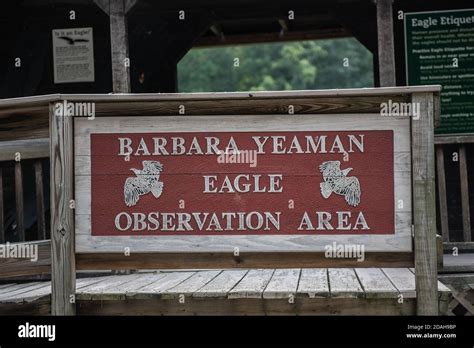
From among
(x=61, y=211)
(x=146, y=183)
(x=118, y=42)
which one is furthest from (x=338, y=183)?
(x=118, y=42)

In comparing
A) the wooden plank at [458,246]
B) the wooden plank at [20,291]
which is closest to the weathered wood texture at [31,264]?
the wooden plank at [20,291]

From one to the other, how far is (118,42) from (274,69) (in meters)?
28.5

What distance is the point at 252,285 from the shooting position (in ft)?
16.3

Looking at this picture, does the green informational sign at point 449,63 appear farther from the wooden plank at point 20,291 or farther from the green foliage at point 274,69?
the green foliage at point 274,69

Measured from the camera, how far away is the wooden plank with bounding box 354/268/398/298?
4418mm

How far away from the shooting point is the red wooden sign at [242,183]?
4340 mm

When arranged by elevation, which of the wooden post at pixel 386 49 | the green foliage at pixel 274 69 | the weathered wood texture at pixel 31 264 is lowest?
the weathered wood texture at pixel 31 264

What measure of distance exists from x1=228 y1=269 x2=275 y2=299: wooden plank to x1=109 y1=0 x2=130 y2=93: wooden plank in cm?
232

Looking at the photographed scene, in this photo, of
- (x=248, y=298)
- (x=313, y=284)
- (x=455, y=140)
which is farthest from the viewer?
(x=455, y=140)

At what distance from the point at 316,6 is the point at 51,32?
11.1 ft

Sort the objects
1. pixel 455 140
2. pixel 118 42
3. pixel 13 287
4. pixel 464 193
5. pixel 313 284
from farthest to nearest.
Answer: pixel 455 140
pixel 464 193
pixel 118 42
pixel 13 287
pixel 313 284

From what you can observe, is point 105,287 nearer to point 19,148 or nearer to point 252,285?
point 252,285

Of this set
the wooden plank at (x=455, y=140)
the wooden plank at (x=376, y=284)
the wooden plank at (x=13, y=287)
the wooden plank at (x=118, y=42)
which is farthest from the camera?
the wooden plank at (x=455, y=140)

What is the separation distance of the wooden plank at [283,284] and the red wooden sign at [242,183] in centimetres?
41
